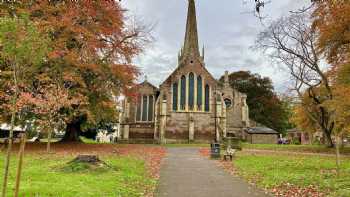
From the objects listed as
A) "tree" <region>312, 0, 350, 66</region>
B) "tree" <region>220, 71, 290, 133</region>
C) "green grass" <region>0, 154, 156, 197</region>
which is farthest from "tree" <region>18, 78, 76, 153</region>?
"tree" <region>220, 71, 290, 133</region>

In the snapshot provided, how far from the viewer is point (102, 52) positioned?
87.0 feet

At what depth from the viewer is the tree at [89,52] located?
75.4 ft

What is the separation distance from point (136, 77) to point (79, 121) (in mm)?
7431

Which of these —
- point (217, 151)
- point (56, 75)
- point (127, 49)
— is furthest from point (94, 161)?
point (127, 49)

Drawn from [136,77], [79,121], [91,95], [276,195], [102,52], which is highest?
[102,52]

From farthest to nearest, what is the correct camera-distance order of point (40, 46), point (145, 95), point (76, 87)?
point (145, 95)
point (76, 87)
point (40, 46)

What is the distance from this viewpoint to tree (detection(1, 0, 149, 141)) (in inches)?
905

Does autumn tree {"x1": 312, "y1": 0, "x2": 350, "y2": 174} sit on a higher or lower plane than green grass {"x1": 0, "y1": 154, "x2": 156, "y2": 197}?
higher

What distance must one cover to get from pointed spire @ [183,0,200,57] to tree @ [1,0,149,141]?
2945 cm

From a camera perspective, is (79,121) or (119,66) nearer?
(119,66)

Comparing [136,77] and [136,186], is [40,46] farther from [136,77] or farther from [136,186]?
[136,77]

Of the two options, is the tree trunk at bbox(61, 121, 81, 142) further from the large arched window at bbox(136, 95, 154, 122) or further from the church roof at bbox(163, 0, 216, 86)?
the church roof at bbox(163, 0, 216, 86)

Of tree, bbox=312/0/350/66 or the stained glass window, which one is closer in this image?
tree, bbox=312/0/350/66

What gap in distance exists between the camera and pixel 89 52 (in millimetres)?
24547
